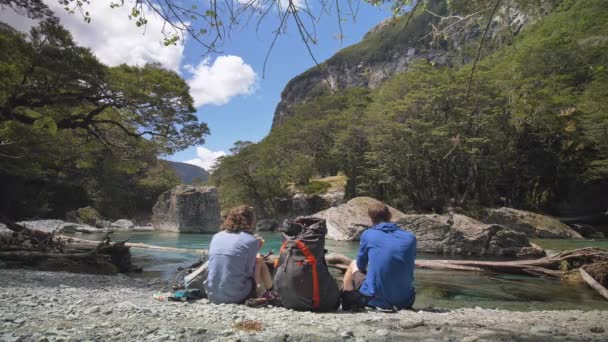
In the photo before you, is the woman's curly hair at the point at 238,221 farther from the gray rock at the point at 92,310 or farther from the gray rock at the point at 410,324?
the gray rock at the point at 410,324

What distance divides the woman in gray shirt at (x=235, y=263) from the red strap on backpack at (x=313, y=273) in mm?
649

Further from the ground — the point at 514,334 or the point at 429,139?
the point at 429,139

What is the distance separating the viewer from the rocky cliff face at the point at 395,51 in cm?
316

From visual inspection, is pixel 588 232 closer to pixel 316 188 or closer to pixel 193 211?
pixel 316 188

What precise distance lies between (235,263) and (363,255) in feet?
5.08

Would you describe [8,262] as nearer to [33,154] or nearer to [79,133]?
[79,133]

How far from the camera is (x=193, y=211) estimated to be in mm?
27984

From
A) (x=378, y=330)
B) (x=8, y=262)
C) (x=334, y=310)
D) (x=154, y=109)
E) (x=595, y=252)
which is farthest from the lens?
(x=154, y=109)

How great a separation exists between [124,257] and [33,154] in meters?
12.8

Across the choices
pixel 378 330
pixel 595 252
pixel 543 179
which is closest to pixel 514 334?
pixel 378 330

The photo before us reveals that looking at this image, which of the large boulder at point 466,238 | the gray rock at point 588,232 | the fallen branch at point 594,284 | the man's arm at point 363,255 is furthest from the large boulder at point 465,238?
the gray rock at point 588,232

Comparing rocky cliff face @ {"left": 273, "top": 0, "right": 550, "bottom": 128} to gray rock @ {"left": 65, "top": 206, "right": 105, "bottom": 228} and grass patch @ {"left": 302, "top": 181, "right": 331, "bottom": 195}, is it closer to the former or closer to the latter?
grass patch @ {"left": 302, "top": 181, "right": 331, "bottom": 195}

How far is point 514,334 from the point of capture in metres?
3.21

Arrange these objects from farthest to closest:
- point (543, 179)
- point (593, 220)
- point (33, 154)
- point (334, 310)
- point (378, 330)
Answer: point (543, 179) → point (593, 220) → point (33, 154) → point (334, 310) → point (378, 330)
